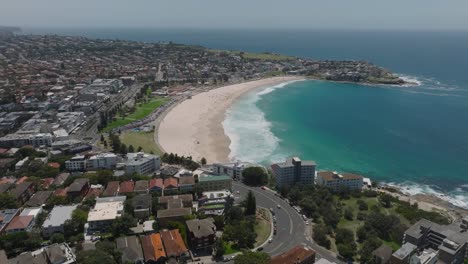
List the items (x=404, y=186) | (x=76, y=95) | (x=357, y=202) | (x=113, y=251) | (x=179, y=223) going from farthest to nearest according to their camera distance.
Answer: (x=76, y=95)
(x=404, y=186)
(x=357, y=202)
(x=179, y=223)
(x=113, y=251)

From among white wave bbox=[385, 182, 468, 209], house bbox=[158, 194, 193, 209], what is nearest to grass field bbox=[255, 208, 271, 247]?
house bbox=[158, 194, 193, 209]

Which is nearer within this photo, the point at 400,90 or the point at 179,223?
the point at 179,223

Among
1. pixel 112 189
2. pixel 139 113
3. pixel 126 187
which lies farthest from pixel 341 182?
pixel 139 113

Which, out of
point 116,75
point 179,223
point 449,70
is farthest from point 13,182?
point 449,70

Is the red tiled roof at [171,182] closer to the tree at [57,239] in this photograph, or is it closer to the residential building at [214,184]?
the residential building at [214,184]

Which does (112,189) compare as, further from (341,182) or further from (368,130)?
(368,130)

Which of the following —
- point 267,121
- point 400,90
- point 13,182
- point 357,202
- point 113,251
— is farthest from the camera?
point 400,90

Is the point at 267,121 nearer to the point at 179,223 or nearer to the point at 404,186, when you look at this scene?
the point at 404,186
